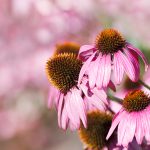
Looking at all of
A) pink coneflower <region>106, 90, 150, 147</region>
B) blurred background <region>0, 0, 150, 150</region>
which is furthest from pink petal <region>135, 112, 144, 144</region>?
blurred background <region>0, 0, 150, 150</region>

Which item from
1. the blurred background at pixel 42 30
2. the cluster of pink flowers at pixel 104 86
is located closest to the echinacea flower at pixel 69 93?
the cluster of pink flowers at pixel 104 86

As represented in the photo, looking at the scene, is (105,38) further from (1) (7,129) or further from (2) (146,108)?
(1) (7,129)

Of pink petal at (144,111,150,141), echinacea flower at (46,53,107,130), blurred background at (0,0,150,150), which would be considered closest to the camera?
pink petal at (144,111,150,141)

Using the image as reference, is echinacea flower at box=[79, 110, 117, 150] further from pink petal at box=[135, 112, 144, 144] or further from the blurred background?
the blurred background

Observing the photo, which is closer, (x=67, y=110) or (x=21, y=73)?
(x=67, y=110)

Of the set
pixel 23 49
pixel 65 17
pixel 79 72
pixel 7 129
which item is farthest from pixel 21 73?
pixel 79 72

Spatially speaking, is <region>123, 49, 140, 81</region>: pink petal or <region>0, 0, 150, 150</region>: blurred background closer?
<region>123, 49, 140, 81</region>: pink petal
